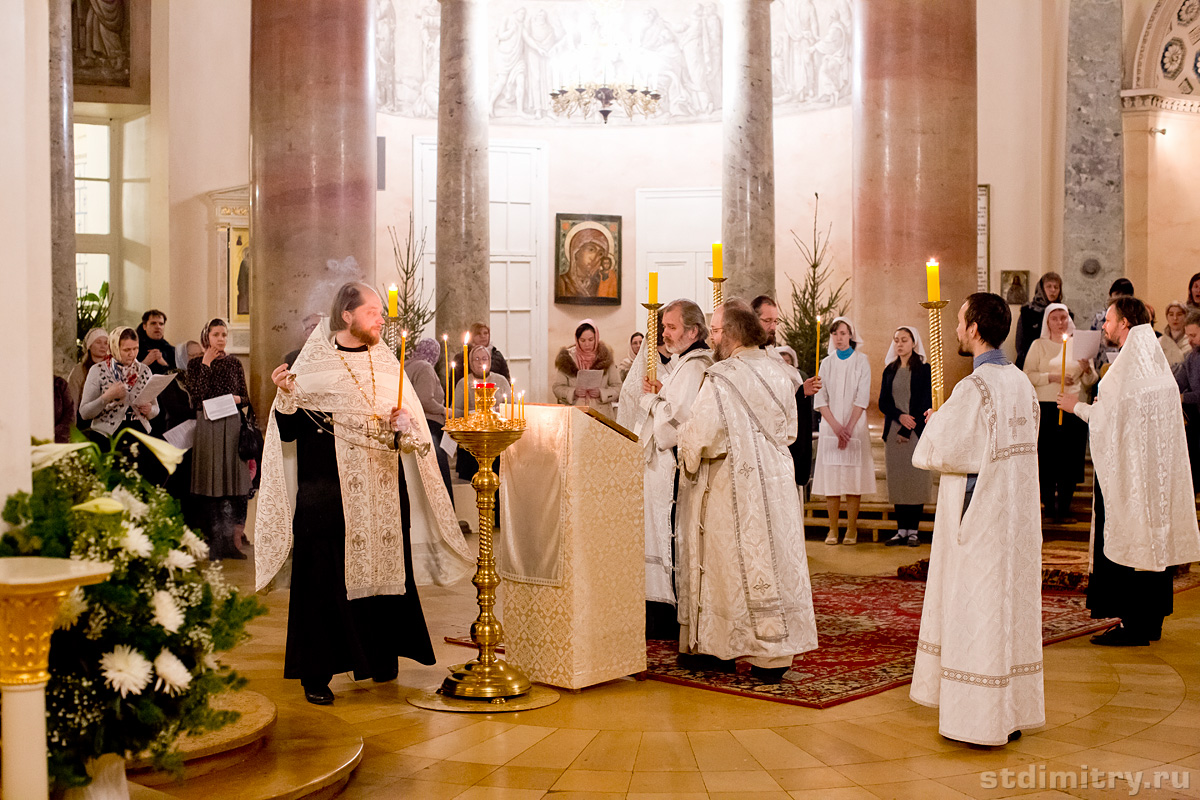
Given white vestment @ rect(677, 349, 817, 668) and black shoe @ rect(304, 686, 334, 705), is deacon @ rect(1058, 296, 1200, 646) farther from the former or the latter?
black shoe @ rect(304, 686, 334, 705)

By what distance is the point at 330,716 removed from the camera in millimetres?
4816

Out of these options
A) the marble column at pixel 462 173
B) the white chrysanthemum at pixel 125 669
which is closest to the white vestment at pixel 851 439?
the marble column at pixel 462 173

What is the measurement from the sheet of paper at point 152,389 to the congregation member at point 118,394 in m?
0.03

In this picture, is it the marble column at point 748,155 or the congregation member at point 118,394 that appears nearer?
the congregation member at point 118,394

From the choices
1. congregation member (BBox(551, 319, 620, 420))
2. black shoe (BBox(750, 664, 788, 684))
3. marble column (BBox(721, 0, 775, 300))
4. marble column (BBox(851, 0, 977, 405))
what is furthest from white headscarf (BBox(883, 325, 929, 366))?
black shoe (BBox(750, 664, 788, 684))

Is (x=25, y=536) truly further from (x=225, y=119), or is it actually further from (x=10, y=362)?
(x=225, y=119)

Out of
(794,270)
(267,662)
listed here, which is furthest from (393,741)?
(794,270)

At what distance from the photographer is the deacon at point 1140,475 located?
6.23 m

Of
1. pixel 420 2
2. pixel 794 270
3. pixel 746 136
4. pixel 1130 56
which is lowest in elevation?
pixel 794 270

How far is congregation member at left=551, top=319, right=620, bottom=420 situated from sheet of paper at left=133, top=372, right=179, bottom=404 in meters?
3.77

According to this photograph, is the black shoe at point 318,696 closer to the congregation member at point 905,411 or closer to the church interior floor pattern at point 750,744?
the church interior floor pattern at point 750,744

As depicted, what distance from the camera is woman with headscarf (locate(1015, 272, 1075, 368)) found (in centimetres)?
1133

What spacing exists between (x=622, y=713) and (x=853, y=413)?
17.0 feet

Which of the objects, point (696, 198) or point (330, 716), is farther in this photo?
point (696, 198)
